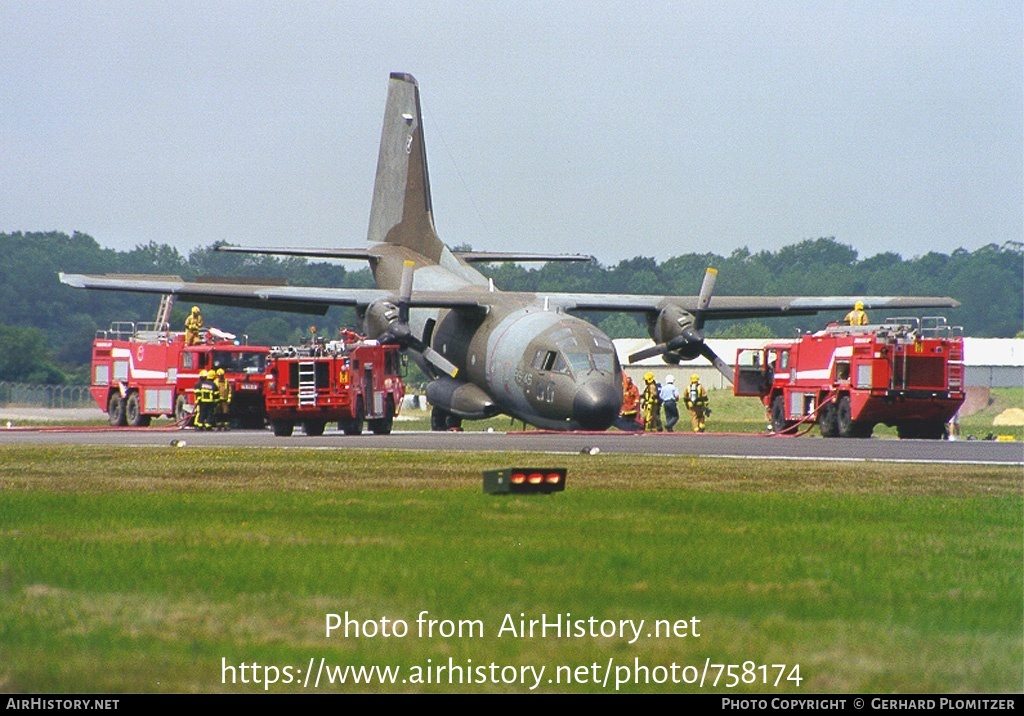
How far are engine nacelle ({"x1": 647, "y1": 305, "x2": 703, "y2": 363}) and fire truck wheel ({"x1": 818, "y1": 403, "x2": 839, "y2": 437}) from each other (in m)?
3.57

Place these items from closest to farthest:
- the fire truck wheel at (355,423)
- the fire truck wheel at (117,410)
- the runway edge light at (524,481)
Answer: the runway edge light at (524,481) → the fire truck wheel at (355,423) → the fire truck wheel at (117,410)

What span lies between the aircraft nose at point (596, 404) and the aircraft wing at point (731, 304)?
871 cm

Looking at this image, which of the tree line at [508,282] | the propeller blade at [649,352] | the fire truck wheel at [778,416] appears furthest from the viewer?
the tree line at [508,282]

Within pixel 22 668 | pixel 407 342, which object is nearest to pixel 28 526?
pixel 22 668

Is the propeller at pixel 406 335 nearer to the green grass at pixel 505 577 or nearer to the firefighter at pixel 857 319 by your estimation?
the firefighter at pixel 857 319

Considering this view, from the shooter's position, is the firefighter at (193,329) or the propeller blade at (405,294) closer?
the propeller blade at (405,294)

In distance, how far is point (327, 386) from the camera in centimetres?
3644

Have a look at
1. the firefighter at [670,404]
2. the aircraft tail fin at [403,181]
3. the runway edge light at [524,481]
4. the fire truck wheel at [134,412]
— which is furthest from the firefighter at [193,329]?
the runway edge light at [524,481]

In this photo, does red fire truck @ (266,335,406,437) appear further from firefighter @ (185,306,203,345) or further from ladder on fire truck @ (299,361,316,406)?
firefighter @ (185,306,203,345)

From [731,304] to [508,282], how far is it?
85225mm

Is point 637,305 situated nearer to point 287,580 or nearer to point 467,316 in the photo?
point 467,316

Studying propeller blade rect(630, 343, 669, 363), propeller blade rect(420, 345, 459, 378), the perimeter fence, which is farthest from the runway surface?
the perimeter fence

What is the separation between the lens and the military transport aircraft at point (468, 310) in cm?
3288
